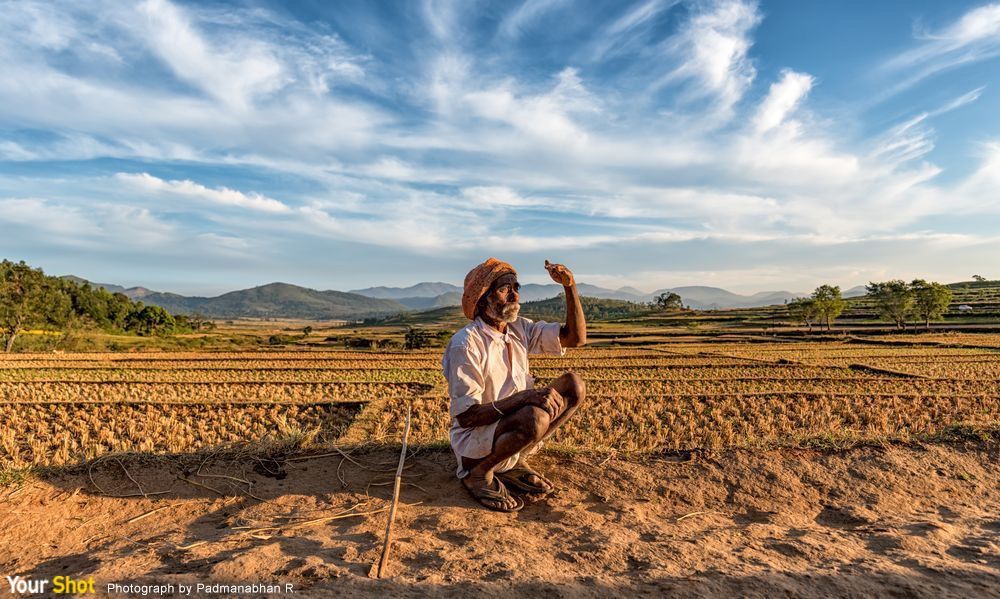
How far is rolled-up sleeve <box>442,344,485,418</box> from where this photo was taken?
431 centimetres

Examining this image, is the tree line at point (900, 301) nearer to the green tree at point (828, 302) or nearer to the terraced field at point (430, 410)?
the green tree at point (828, 302)

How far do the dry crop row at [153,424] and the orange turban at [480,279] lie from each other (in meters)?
4.30

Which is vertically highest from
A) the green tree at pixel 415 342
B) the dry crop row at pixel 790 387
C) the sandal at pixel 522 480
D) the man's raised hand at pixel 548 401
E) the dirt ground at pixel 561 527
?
the man's raised hand at pixel 548 401

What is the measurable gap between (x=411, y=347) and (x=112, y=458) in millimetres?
41696

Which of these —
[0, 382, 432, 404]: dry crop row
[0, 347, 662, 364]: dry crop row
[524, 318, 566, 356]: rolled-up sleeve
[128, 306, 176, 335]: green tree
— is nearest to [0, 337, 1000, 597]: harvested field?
[524, 318, 566, 356]: rolled-up sleeve

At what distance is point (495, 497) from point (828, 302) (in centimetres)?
6542

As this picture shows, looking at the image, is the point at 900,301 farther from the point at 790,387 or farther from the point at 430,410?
the point at 430,410

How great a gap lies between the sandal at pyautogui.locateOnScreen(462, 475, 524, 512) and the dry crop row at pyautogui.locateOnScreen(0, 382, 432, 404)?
991cm

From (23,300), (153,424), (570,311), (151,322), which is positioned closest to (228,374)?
(153,424)

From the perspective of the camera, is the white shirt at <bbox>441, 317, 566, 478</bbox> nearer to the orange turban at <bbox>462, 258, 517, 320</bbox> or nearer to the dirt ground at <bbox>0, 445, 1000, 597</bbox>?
the orange turban at <bbox>462, 258, 517, 320</bbox>

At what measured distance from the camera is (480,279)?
4.75 meters

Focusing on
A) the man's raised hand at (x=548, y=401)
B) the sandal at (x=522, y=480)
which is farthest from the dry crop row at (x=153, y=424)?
the man's raised hand at (x=548, y=401)

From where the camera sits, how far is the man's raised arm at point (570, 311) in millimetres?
4766

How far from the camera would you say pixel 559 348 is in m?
5.02
